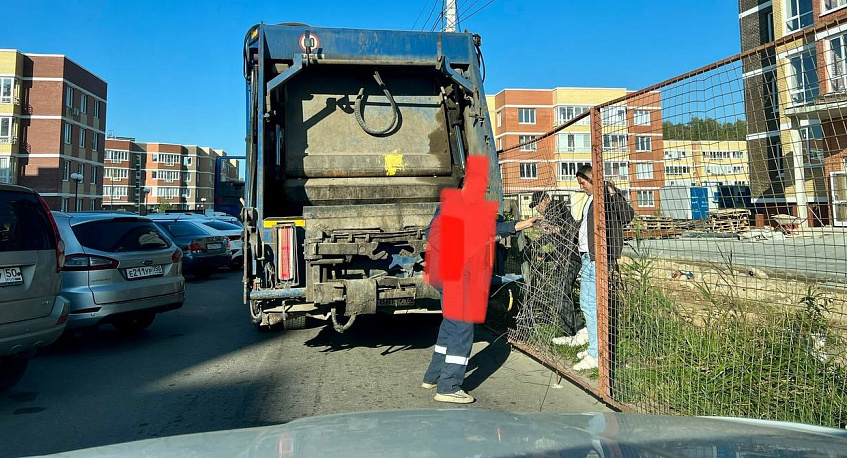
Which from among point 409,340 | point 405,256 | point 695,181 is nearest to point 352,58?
point 405,256

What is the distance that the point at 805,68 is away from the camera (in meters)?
3.17

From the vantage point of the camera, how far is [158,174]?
3420 inches

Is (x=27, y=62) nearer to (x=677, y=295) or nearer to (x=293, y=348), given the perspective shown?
(x=293, y=348)

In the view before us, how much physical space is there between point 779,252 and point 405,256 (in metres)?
3.12

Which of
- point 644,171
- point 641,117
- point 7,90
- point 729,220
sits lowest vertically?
point 729,220

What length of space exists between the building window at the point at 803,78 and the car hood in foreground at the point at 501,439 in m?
1.85

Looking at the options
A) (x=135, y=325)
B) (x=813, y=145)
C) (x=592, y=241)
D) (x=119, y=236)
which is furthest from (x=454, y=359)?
(x=135, y=325)

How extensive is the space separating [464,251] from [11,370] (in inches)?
158

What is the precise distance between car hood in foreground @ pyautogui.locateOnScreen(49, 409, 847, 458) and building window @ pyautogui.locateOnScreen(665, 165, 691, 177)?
6.21 feet

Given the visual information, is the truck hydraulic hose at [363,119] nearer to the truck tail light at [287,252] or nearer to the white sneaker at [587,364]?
the truck tail light at [287,252]

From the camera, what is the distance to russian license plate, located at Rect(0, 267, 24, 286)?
4246 millimetres

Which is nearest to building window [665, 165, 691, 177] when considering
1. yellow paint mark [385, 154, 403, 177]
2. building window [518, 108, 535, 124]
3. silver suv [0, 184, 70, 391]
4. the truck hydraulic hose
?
yellow paint mark [385, 154, 403, 177]

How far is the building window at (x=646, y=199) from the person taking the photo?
13.9ft

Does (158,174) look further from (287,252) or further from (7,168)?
(287,252)
